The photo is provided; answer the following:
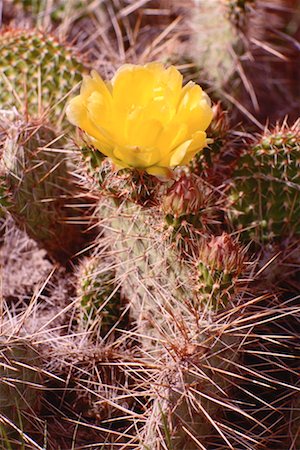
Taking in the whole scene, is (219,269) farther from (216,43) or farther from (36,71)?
(216,43)

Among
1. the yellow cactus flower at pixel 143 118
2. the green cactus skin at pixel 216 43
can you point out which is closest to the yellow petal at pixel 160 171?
the yellow cactus flower at pixel 143 118

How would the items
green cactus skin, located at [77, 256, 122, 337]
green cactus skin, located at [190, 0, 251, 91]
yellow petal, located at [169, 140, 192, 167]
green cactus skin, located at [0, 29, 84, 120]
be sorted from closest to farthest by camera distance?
yellow petal, located at [169, 140, 192, 167] → green cactus skin, located at [77, 256, 122, 337] → green cactus skin, located at [0, 29, 84, 120] → green cactus skin, located at [190, 0, 251, 91]

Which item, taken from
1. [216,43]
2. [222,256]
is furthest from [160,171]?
[216,43]

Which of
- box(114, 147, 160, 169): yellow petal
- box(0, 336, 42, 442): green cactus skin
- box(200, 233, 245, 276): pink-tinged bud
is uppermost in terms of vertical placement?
box(114, 147, 160, 169): yellow petal

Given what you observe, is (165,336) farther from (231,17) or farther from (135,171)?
(231,17)

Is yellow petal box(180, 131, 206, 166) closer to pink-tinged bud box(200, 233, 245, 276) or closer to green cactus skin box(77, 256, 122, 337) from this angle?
pink-tinged bud box(200, 233, 245, 276)

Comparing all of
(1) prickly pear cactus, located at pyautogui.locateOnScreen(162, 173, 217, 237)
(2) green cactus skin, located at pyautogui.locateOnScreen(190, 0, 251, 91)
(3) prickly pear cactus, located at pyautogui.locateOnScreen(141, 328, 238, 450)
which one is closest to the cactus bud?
(1) prickly pear cactus, located at pyautogui.locateOnScreen(162, 173, 217, 237)
